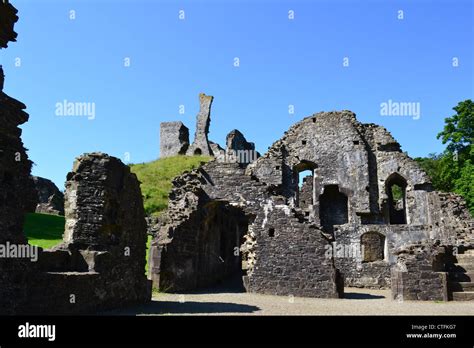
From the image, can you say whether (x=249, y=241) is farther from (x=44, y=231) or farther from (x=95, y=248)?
(x=44, y=231)

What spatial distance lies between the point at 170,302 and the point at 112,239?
304 centimetres

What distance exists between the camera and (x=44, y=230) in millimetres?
24219

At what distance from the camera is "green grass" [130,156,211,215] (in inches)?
1167

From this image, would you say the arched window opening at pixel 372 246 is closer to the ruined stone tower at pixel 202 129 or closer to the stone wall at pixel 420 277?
the stone wall at pixel 420 277

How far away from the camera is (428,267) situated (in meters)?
15.3

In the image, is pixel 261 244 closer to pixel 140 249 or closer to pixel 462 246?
pixel 140 249

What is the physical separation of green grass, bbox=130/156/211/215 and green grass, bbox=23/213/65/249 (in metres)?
5.75

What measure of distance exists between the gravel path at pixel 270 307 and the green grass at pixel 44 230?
309 inches

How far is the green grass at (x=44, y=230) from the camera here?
1996 cm

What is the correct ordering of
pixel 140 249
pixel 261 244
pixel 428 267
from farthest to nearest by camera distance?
pixel 261 244 → pixel 428 267 → pixel 140 249

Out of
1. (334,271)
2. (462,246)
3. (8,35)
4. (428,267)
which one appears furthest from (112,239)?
(462,246)

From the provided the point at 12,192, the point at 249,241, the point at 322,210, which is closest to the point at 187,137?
the point at 322,210

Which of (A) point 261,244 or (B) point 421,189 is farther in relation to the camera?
(B) point 421,189

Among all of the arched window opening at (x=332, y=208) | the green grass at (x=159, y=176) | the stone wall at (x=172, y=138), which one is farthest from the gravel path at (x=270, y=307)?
the stone wall at (x=172, y=138)
